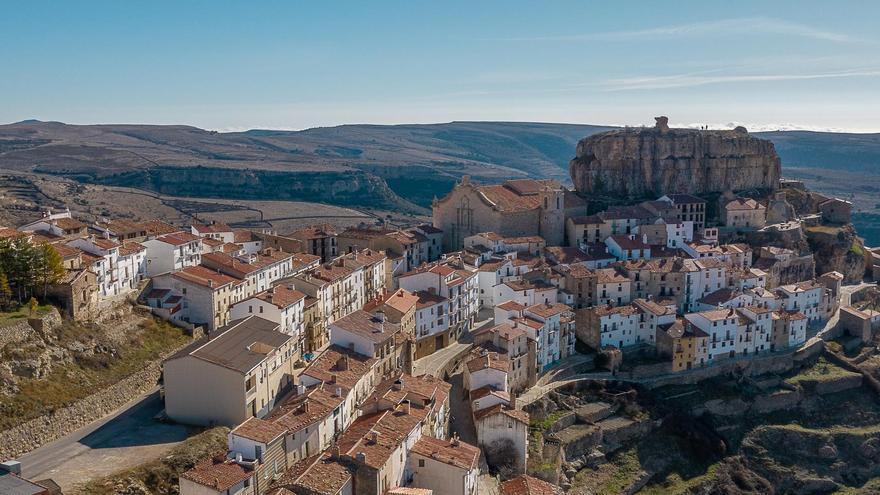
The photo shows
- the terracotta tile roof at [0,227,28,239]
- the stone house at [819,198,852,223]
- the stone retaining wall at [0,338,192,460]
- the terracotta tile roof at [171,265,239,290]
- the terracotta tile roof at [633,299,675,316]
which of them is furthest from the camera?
the stone house at [819,198,852,223]

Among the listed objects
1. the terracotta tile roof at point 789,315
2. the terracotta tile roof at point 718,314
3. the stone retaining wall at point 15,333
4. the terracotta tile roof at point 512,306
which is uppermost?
the stone retaining wall at point 15,333

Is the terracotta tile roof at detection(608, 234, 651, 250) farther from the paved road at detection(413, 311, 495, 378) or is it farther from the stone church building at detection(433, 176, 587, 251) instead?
the paved road at detection(413, 311, 495, 378)

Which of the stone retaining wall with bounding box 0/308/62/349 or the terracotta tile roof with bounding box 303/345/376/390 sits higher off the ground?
the stone retaining wall with bounding box 0/308/62/349

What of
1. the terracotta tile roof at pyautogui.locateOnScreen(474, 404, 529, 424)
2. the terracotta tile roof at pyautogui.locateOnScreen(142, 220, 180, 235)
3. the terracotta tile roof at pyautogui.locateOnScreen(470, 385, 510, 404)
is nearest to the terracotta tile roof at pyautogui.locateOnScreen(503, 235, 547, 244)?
the terracotta tile roof at pyautogui.locateOnScreen(470, 385, 510, 404)

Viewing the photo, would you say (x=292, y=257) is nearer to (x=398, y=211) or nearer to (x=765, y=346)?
(x=765, y=346)

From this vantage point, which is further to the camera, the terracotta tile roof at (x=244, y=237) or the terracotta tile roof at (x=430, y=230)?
the terracotta tile roof at (x=430, y=230)

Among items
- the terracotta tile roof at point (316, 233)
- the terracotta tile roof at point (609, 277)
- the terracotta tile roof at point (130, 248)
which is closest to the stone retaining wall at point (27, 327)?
the terracotta tile roof at point (130, 248)

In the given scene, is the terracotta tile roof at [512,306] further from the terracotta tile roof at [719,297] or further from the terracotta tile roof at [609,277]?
the terracotta tile roof at [719,297]
